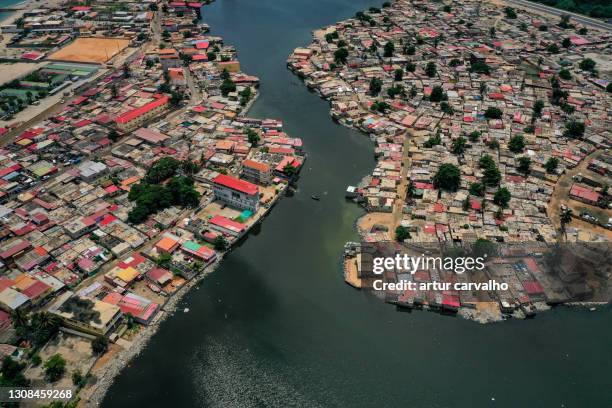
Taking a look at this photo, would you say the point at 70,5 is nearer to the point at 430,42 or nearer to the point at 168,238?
the point at 430,42

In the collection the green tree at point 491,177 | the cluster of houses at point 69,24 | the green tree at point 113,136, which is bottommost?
the green tree at point 491,177

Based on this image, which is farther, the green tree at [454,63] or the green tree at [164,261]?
the green tree at [454,63]

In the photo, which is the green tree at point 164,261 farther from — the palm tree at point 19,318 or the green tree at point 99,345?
the palm tree at point 19,318

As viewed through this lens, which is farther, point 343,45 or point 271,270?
point 343,45

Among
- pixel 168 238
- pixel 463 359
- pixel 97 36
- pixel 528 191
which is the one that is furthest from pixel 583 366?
pixel 97 36

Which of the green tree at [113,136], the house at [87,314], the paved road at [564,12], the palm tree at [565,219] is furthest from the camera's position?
the paved road at [564,12]

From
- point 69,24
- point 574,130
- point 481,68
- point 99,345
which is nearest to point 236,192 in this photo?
point 99,345

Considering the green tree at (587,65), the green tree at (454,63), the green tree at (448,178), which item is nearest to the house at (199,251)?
the green tree at (448,178)

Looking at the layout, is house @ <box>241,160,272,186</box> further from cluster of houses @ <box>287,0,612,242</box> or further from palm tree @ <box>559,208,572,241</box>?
palm tree @ <box>559,208,572,241</box>
